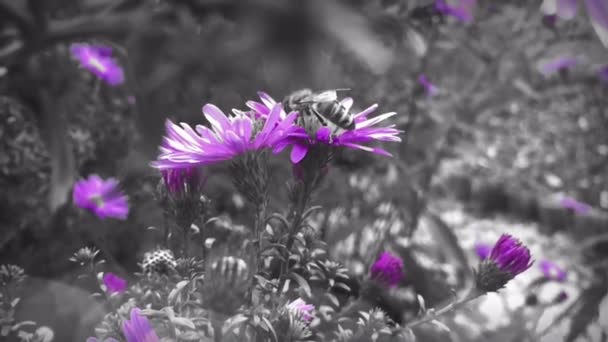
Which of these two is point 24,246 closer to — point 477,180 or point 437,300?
point 437,300

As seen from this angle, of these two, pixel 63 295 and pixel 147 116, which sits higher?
pixel 147 116

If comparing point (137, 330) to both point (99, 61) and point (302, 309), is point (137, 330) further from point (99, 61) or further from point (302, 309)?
point (99, 61)

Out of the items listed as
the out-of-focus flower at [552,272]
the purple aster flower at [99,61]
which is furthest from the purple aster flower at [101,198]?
the out-of-focus flower at [552,272]

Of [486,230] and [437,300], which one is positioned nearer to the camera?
[437,300]

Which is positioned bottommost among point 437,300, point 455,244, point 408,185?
point 437,300

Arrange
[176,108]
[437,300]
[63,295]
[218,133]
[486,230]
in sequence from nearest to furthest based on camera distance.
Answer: [218,133], [63,295], [176,108], [437,300], [486,230]

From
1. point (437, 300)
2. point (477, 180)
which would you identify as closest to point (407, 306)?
point (437, 300)

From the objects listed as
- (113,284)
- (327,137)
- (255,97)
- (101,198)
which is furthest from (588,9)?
(101,198)
